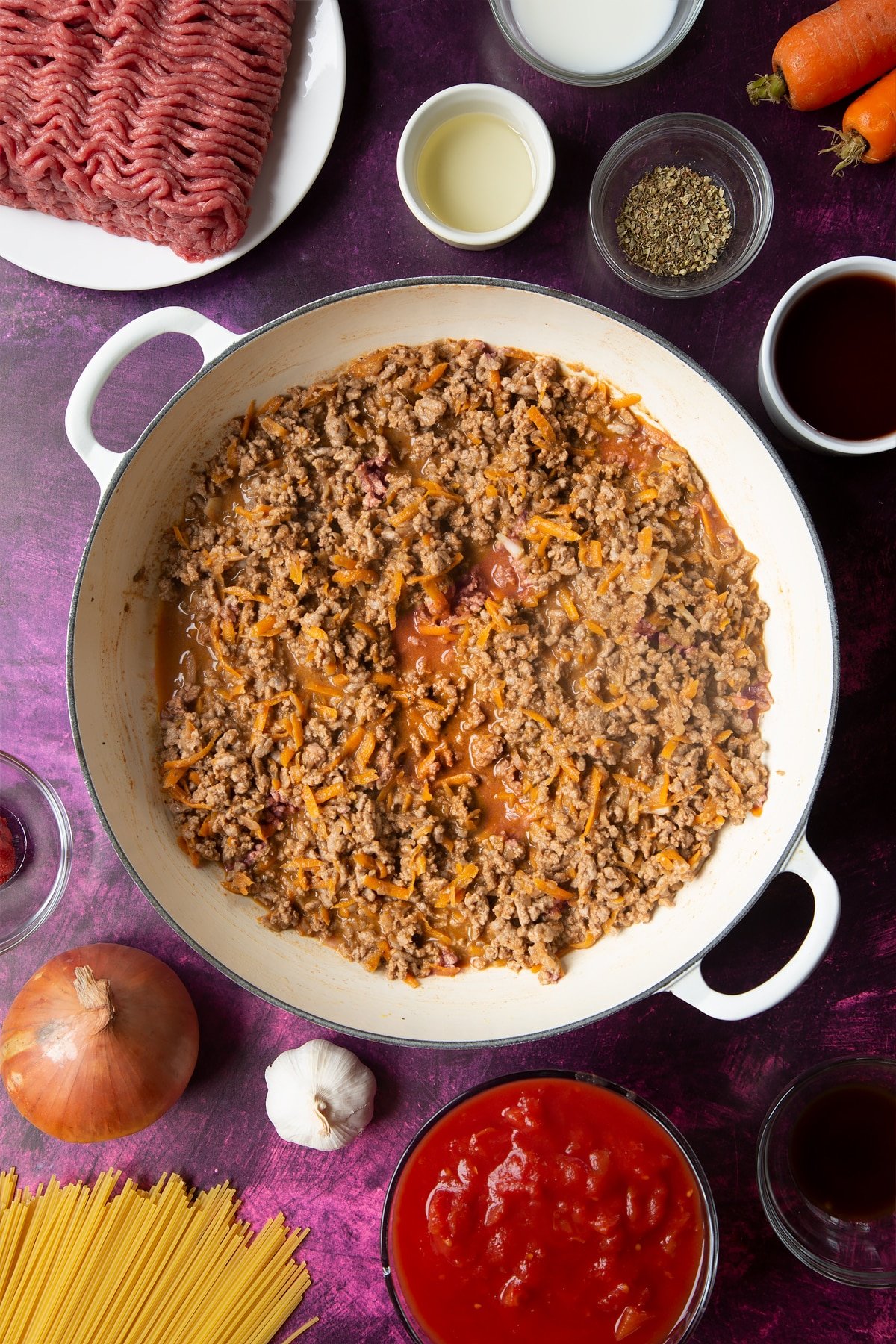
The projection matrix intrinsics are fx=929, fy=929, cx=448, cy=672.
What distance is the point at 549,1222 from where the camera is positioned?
2326mm

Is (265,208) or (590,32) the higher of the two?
(590,32)

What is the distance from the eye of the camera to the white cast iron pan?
2359mm

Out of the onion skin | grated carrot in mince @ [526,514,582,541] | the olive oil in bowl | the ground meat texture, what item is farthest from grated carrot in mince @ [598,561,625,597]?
the onion skin

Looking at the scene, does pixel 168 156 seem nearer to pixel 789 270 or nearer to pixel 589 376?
pixel 589 376

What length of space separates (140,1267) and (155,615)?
5.99 feet

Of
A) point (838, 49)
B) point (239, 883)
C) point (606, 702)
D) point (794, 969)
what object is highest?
point (838, 49)

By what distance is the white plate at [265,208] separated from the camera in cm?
258

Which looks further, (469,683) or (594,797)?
(469,683)

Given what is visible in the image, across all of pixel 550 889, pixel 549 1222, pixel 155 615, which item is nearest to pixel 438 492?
pixel 155 615

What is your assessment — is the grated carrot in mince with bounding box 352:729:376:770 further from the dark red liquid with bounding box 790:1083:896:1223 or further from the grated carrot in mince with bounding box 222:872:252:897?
the dark red liquid with bounding box 790:1083:896:1223

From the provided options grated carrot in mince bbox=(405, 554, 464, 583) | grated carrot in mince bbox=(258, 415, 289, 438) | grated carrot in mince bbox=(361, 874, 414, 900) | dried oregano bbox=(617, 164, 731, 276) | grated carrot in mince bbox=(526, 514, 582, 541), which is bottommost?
grated carrot in mince bbox=(361, 874, 414, 900)

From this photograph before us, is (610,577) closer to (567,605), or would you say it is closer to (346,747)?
(567,605)

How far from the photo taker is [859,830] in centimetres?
264

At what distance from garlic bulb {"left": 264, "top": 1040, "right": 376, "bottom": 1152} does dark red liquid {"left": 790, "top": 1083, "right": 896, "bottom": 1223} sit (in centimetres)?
121
